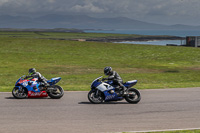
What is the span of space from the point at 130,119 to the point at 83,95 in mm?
5963

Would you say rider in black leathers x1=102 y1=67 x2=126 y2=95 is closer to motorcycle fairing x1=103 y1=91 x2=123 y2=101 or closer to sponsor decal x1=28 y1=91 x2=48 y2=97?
motorcycle fairing x1=103 y1=91 x2=123 y2=101

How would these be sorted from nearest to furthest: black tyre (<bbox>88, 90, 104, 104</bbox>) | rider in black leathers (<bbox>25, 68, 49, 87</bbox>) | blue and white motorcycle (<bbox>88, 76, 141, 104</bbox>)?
blue and white motorcycle (<bbox>88, 76, 141, 104</bbox>)
black tyre (<bbox>88, 90, 104, 104</bbox>)
rider in black leathers (<bbox>25, 68, 49, 87</bbox>)

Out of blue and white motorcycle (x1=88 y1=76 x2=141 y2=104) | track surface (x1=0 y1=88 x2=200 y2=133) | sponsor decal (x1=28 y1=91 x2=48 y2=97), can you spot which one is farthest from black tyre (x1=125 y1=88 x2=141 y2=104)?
sponsor decal (x1=28 y1=91 x2=48 y2=97)

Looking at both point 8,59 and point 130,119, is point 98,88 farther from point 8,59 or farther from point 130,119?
point 8,59

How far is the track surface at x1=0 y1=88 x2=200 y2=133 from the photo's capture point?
10875 mm

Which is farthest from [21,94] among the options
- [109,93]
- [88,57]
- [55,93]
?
[88,57]

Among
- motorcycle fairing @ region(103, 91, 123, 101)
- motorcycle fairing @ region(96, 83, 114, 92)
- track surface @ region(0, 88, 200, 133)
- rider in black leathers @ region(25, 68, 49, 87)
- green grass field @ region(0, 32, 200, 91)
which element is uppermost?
rider in black leathers @ region(25, 68, 49, 87)

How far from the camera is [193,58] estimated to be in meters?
47.0

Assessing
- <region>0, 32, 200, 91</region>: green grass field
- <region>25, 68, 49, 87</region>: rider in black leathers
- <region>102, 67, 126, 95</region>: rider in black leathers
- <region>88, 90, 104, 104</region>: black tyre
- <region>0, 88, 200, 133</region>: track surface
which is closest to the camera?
<region>0, 88, 200, 133</region>: track surface

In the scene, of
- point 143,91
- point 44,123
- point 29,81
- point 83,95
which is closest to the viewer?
point 44,123

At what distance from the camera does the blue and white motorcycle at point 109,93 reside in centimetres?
1516

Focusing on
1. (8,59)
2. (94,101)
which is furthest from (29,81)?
(8,59)

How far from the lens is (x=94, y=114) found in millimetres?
12914

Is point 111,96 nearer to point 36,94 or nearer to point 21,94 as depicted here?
point 36,94
